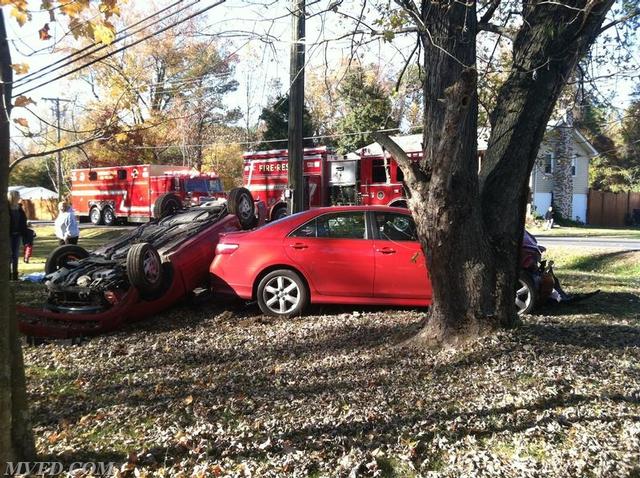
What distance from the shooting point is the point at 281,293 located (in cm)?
707

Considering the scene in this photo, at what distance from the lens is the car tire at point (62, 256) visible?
8242mm

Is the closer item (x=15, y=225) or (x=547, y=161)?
(x=15, y=225)

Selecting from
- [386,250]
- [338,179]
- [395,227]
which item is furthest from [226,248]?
[338,179]

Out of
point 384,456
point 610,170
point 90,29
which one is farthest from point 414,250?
point 610,170

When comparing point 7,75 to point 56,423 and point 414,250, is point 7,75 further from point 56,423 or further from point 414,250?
point 414,250

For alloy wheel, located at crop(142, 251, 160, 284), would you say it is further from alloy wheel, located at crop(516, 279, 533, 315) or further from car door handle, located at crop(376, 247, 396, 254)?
alloy wheel, located at crop(516, 279, 533, 315)

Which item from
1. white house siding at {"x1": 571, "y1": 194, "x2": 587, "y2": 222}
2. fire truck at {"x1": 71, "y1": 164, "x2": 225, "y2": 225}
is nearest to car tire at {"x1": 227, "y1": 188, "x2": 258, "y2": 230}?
fire truck at {"x1": 71, "y1": 164, "x2": 225, "y2": 225}

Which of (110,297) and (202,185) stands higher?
(202,185)

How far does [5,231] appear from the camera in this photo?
3033 millimetres

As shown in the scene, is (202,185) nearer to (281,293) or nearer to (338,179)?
(338,179)

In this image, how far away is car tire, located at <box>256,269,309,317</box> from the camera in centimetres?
705

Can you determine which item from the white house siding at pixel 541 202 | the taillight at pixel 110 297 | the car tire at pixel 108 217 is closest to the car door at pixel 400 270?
the taillight at pixel 110 297

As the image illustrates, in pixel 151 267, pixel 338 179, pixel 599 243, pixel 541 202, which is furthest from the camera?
pixel 541 202

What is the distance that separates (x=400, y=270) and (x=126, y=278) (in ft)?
11.0
